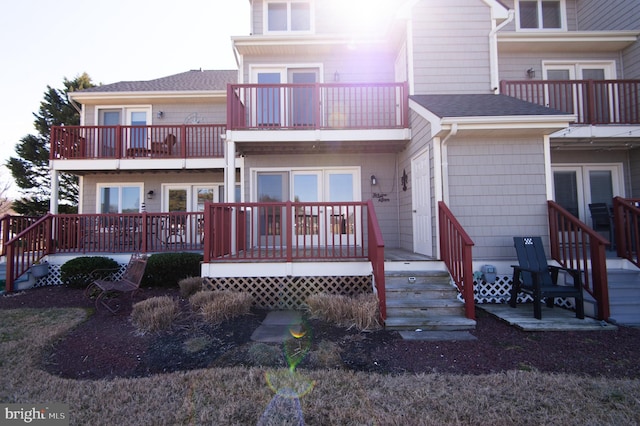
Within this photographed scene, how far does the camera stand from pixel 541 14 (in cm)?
977

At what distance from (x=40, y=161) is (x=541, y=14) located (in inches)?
1017

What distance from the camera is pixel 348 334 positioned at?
427cm

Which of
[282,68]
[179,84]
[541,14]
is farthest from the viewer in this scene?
[179,84]

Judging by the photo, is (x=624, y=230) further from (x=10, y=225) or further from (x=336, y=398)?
(x=10, y=225)

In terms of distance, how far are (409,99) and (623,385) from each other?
19.0 ft

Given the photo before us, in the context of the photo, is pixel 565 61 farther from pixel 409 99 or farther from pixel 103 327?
pixel 103 327

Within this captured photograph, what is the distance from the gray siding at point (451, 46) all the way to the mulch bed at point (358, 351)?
16.7ft

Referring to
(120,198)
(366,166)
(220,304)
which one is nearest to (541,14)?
(366,166)

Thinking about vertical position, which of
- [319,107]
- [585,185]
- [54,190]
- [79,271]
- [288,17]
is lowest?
[79,271]

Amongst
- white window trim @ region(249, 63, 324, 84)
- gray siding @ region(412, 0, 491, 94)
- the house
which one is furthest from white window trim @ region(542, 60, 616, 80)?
white window trim @ region(249, 63, 324, 84)

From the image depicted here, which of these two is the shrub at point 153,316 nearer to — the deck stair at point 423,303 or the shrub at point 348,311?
the shrub at point 348,311

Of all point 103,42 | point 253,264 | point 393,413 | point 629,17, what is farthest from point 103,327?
point 629,17

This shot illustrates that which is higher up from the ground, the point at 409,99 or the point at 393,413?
the point at 409,99

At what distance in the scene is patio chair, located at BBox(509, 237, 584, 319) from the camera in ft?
15.3
